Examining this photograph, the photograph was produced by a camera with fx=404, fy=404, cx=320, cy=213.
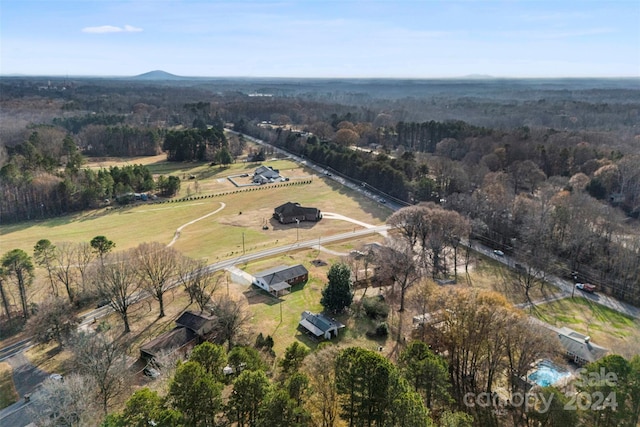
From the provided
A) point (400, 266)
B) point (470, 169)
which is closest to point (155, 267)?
point (400, 266)

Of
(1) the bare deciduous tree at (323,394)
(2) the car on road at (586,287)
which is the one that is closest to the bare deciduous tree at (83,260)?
(1) the bare deciduous tree at (323,394)

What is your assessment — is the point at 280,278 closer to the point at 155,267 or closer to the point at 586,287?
the point at 155,267

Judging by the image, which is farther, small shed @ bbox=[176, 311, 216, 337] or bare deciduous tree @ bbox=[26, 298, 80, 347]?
small shed @ bbox=[176, 311, 216, 337]

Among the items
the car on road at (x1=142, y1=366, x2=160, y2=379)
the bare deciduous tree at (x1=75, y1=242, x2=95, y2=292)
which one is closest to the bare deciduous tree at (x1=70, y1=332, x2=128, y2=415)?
the car on road at (x1=142, y1=366, x2=160, y2=379)

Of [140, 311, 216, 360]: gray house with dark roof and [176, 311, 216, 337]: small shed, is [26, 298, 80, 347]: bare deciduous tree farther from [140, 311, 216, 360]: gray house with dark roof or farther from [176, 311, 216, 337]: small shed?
[176, 311, 216, 337]: small shed

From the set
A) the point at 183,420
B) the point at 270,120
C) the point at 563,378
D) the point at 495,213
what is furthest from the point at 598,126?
the point at 183,420

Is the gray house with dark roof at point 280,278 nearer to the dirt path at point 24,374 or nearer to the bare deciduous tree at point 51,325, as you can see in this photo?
the bare deciduous tree at point 51,325
